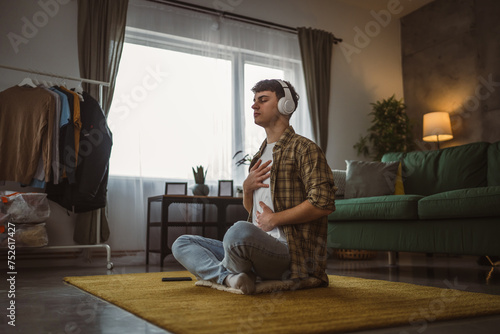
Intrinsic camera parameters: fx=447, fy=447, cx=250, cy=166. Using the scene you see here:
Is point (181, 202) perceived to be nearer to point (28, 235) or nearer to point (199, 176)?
point (199, 176)

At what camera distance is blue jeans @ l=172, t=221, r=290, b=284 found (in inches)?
63.3

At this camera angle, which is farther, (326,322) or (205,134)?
(205,134)

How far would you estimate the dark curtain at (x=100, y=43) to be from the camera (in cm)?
396

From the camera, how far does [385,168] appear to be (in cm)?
369

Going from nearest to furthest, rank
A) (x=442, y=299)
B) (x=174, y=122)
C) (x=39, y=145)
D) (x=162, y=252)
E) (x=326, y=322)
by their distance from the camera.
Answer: (x=326, y=322) → (x=442, y=299) → (x=39, y=145) → (x=162, y=252) → (x=174, y=122)

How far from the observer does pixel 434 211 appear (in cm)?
262

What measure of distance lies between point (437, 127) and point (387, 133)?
1.88 ft

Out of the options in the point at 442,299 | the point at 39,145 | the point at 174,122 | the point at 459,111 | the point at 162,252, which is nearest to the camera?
the point at 442,299

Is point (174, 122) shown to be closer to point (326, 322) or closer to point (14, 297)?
point (14, 297)

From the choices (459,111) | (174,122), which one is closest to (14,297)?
(174,122)

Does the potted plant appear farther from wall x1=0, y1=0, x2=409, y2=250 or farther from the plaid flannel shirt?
the plaid flannel shirt

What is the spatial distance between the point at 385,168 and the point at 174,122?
6.61 ft

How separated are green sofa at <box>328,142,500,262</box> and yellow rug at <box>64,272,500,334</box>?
1.98 feet

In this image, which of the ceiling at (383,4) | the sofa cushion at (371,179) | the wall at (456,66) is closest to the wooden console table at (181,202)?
the sofa cushion at (371,179)
